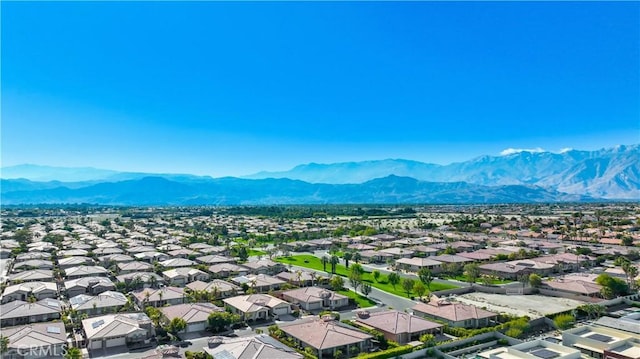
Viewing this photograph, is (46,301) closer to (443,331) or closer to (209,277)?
(209,277)

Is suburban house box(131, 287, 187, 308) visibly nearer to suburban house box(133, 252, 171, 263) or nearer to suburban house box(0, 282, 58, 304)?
suburban house box(0, 282, 58, 304)

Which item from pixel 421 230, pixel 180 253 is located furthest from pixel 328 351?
pixel 421 230

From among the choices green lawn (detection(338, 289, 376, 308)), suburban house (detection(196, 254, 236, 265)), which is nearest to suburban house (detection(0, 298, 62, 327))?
suburban house (detection(196, 254, 236, 265))

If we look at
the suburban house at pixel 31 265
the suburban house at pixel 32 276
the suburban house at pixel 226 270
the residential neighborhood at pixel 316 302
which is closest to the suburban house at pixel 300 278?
the residential neighborhood at pixel 316 302

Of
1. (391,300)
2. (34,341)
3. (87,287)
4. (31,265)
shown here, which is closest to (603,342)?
(391,300)

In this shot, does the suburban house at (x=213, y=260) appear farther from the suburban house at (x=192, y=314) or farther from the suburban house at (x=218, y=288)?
the suburban house at (x=192, y=314)

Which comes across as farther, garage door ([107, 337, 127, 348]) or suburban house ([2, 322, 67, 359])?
garage door ([107, 337, 127, 348])

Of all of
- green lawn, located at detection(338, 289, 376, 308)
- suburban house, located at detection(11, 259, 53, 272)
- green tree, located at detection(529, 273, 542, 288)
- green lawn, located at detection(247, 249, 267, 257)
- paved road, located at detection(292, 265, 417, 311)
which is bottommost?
green lawn, located at detection(247, 249, 267, 257)
